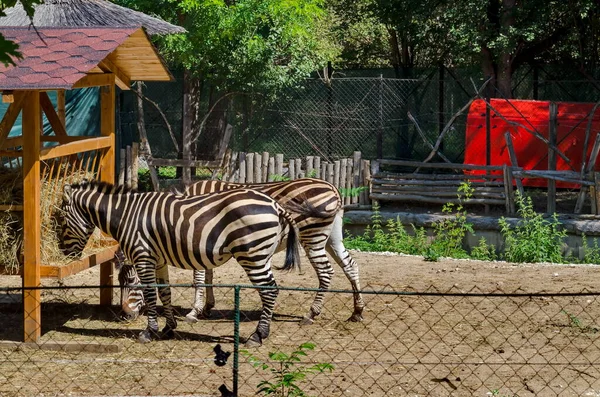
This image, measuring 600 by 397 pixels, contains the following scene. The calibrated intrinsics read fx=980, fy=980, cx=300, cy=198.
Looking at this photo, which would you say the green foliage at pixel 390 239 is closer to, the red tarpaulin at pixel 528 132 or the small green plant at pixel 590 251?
the small green plant at pixel 590 251

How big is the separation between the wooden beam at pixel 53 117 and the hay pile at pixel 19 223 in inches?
32.7

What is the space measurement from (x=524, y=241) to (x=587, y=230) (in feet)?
3.24

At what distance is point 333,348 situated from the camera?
8516 mm

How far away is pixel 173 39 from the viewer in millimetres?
16359

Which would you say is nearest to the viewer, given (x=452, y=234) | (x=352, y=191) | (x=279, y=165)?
(x=452, y=234)

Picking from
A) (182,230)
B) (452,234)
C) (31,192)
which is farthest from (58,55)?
(452,234)

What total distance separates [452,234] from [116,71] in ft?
18.9

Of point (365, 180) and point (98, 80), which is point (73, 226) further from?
point (365, 180)

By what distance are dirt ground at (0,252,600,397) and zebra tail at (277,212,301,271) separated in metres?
0.70

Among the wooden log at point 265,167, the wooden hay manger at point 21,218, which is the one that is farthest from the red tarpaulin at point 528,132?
the wooden hay manger at point 21,218

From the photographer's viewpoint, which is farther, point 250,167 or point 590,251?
point 250,167

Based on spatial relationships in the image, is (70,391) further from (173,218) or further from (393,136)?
(393,136)

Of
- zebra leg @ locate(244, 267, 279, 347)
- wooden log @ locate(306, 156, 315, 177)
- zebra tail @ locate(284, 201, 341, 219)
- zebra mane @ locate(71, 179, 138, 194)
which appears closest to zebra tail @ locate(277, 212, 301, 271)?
zebra leg @ locate(244, 267, 279, 347)

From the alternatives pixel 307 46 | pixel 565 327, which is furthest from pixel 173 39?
pixel 565 327
